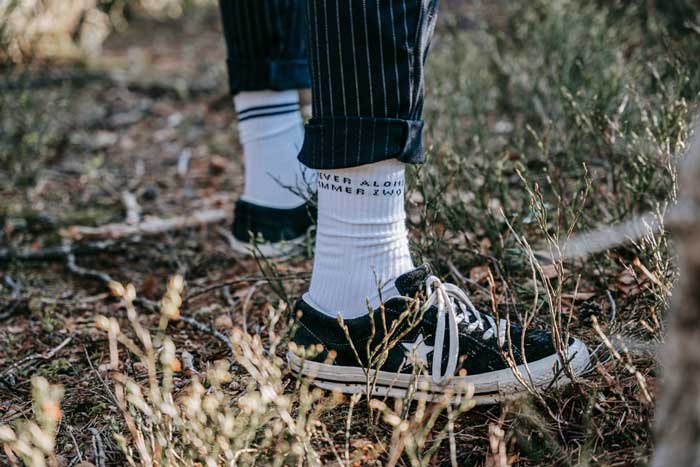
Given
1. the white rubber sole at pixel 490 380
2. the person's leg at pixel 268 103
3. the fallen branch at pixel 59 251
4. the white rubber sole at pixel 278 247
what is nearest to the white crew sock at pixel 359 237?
the white rubber sole at pixel 490 380

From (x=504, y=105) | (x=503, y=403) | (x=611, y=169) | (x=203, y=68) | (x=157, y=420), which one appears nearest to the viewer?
(x=157, y=420)

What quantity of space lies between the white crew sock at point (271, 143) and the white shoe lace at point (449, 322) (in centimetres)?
70

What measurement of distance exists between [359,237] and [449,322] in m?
0.24

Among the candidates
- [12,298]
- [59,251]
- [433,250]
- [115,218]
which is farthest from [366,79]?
[115,218]

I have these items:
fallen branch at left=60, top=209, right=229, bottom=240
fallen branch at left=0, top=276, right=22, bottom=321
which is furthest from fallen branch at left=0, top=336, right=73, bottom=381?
fallen branch at left=60, top=209, right=229, bottom=240

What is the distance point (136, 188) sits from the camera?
291 cm

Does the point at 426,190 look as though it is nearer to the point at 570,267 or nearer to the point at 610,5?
the point at 570,267

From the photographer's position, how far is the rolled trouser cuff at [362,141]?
1.25 m

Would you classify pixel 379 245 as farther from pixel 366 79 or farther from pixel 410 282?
pixel 366 79

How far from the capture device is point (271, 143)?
1950mm

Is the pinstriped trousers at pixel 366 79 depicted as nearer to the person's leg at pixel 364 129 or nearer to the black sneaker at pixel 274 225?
the person's leg at pixel 364 129

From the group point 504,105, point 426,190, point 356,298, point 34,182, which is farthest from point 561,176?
point 34,182

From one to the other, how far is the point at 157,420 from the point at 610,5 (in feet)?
8.28

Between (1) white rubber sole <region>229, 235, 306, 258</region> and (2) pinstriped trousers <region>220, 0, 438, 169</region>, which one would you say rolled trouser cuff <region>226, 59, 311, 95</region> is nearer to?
(1) white rubber sole <region>229, 235, 306, 258</region>
